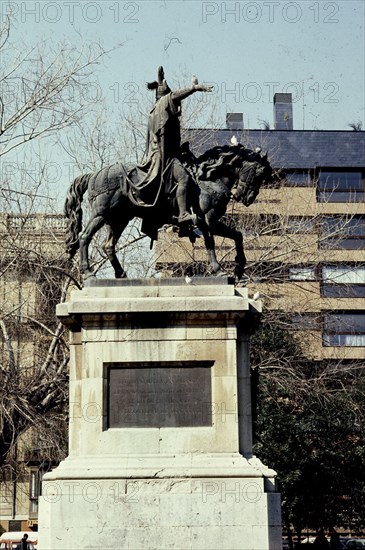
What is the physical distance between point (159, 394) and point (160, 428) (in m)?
0.49

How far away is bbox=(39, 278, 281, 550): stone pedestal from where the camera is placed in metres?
13.7

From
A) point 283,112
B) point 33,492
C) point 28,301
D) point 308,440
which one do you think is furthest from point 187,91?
point 283,112

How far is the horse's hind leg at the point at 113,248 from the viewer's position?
52.6 ft

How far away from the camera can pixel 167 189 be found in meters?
15.8

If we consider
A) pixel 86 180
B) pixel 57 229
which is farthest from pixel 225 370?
pixel 57 229

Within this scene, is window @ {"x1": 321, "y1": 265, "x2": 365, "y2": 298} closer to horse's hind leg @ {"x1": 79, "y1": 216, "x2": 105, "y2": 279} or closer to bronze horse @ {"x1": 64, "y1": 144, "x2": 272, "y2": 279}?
bronze horse @ {"x1": 64, "y1": 144, "x2": 272, "y2": 279}

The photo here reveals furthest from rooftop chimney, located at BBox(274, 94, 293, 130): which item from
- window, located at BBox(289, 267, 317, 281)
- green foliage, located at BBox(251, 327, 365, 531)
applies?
green foliage, located at BBox(251, 327, 365, 531)

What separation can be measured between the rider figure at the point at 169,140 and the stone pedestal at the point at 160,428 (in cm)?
159

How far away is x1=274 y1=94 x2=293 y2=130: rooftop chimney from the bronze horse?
5628cm

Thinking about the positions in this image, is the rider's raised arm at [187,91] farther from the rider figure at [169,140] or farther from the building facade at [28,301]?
the building facade at [28,301]

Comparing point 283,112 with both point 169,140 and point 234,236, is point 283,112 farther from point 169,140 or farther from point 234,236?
point 234,236

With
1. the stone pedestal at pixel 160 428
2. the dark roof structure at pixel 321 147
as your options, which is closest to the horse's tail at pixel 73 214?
the stone pedestal at pixel 160 428

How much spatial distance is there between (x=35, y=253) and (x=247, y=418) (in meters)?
12.6

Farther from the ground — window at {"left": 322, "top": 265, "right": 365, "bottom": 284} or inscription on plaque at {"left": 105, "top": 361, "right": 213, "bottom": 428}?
window at {"left": 322, "top": 265, "right": 365, "bottom": 284}
